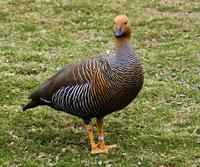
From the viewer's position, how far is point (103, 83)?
6844 mm

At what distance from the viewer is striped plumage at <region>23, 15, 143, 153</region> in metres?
6.84

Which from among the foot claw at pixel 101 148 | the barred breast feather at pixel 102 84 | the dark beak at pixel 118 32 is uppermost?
the dark beak at pixel 118 32

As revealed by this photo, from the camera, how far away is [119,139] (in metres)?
7.75

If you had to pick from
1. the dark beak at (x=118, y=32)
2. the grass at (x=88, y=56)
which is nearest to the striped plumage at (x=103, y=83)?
the dark beak at (x=118, y=32)

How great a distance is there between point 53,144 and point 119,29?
64.9 inches

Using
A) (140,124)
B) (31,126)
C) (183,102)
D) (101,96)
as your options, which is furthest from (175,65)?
(101,96)

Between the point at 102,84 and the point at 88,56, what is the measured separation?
4.87m

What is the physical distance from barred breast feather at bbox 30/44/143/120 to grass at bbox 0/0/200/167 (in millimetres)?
600

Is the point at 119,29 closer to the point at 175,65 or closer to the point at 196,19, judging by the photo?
the point at 175,65

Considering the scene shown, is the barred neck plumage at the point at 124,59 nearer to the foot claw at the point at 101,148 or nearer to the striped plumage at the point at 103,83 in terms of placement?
the striped plumage at the point at 103,83

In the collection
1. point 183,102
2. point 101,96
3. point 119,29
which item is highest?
point 119,29

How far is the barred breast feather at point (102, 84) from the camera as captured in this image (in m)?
6.84

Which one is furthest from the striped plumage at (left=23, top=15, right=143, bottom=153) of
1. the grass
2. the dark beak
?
the grass

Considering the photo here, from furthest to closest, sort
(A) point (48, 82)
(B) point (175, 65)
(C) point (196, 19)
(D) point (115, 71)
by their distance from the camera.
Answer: (C) point (196, 19)
(B) point (175, 65)
(A) point (48, 82)
(D) point (115, 71)
